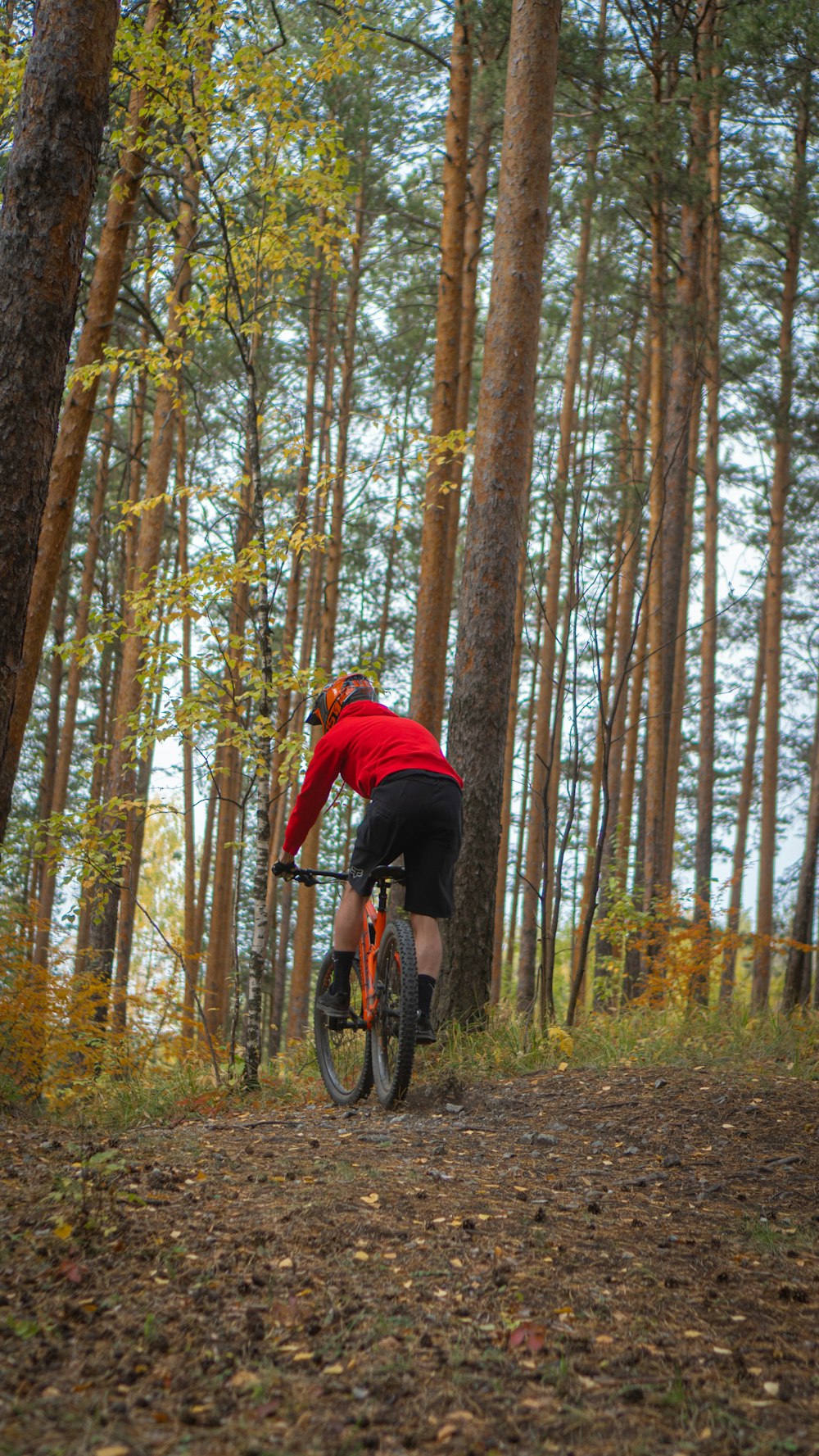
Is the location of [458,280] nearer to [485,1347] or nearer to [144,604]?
[144,604]

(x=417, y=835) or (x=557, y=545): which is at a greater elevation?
(x=557, y=545)

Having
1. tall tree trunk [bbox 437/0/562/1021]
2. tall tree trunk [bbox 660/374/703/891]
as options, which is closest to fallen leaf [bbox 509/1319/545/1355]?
tall tree trunk [bbox 437/0/562/1021]

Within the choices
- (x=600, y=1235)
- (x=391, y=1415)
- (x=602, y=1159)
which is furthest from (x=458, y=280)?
(x=391, y=1415)

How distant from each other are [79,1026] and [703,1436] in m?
5.34

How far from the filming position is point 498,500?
21.4ft

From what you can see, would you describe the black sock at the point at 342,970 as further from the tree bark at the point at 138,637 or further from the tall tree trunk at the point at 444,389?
the tall tree trunk at the point at 444,389

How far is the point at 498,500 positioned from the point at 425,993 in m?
3.26

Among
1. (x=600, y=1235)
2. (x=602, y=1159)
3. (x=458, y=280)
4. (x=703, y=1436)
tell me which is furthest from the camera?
(x=458, y=280)

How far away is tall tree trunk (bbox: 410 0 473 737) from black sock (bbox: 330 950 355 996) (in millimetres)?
3956

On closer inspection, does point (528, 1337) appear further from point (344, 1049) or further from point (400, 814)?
point (344, 1049)

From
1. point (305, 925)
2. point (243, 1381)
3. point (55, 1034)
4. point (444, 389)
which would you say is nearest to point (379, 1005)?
point (55, 1034)

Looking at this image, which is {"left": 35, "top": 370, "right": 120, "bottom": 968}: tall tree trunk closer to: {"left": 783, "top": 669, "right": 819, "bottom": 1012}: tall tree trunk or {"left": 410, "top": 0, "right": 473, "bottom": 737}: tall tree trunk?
{"left": 410, "top": 0, "right": 473, "bottom": 737}: tall tree trunk

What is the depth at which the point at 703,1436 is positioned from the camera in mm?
1922

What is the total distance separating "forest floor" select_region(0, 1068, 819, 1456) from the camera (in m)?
1.92
